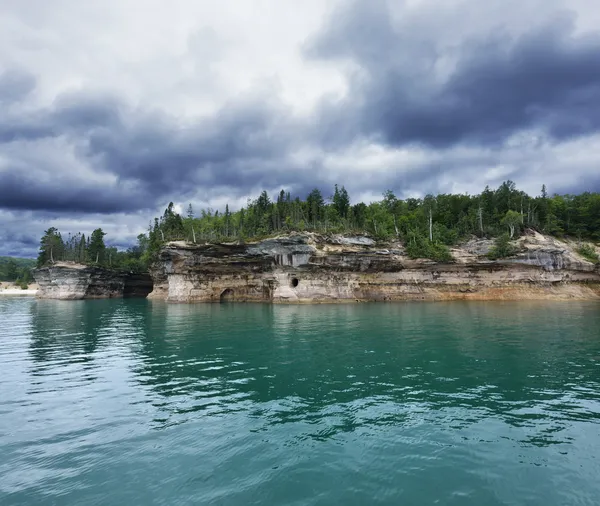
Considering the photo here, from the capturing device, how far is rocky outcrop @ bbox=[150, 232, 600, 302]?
210 feet

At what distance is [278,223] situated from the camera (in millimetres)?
79938

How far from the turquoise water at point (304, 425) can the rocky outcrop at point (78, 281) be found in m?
80.3

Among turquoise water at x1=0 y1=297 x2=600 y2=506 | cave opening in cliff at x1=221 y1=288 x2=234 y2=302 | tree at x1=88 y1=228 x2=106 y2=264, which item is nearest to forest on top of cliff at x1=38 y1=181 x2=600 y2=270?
cave opening in cliff at x1=221 y1=288 x2=234 y2=302

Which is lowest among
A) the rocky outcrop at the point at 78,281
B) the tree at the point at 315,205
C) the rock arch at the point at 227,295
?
the rock arch at the point at 227,295

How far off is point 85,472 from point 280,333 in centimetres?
2225

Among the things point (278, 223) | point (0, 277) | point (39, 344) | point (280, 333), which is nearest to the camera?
point (39, 344)

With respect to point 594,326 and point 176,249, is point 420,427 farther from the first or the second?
point 176,249

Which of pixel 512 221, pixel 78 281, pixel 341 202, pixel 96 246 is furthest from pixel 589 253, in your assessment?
pixel 96 246

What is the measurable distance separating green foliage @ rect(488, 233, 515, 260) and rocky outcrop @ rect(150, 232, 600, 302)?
1.06m

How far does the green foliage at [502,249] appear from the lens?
64.0 m

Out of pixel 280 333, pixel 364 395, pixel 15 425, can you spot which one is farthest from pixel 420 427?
pixel 280 333

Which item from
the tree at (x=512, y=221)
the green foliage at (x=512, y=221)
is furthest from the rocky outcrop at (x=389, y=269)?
the tree at (x=512, y=221)

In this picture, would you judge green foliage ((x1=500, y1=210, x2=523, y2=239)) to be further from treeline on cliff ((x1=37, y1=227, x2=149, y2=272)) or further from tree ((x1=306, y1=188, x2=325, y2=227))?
treeline on cliff ((x1=37, y1=227, x2=149, y2=272))

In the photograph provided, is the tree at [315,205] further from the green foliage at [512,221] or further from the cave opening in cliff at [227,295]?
the green foliage at [512,221]
